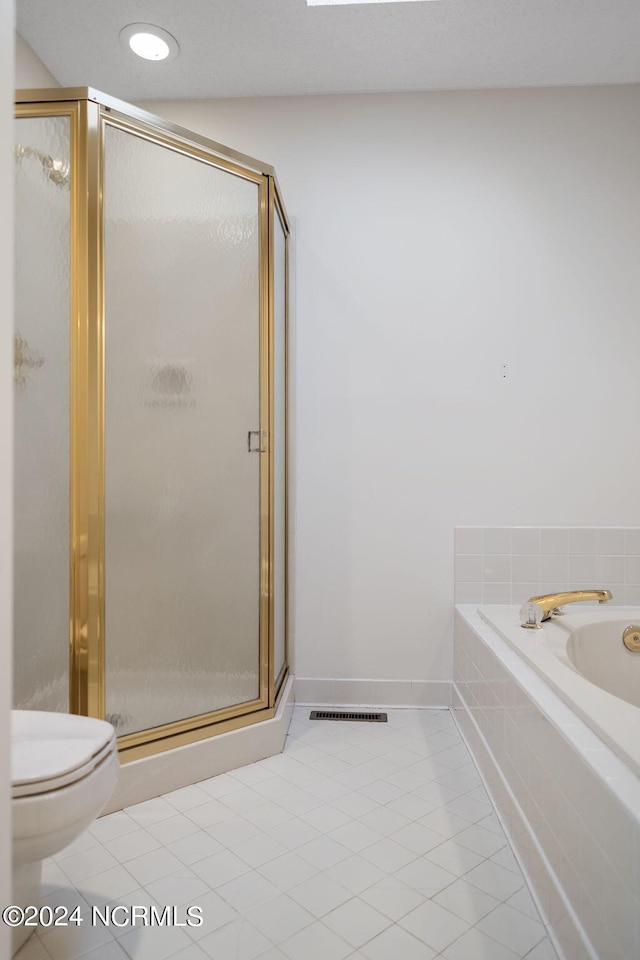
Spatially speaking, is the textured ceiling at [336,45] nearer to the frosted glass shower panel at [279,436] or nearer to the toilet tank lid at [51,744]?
the frosted glass shower panel at [279,436]

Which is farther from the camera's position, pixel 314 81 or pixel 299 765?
pixel 314 81

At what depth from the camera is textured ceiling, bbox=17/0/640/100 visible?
2219 mm

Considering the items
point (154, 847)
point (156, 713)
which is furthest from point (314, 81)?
point (154, 847)

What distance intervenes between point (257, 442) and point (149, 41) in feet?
5.12

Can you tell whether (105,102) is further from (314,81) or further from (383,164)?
(383,164)

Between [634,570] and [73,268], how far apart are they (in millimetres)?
2423

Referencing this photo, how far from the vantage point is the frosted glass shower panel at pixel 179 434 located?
1890 mm

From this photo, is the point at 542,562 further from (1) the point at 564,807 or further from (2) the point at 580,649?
(1) the point at 564,807

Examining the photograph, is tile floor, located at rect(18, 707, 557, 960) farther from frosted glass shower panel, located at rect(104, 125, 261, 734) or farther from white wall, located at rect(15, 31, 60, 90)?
white wall, located at rect(15, 31, 60, 90)

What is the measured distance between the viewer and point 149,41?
2.39 metres

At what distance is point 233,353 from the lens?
220 centimetres

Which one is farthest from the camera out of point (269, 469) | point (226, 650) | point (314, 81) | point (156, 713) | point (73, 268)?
point (314, 81)

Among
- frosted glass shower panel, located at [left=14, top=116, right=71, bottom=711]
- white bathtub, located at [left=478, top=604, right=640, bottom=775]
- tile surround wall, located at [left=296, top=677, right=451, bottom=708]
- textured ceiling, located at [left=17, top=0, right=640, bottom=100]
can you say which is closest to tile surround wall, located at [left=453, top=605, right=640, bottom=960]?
white bathtub, located at [left=478, top=604, right=640, bottom=775]

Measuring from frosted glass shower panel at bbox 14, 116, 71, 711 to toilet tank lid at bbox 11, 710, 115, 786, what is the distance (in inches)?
16.3
